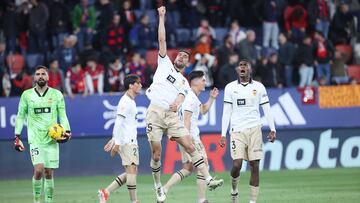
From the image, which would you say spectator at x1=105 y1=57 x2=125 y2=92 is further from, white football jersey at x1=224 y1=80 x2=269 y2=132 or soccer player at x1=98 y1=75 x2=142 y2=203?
white football jersey at x1=224 y1=80 x2=269 y2=132

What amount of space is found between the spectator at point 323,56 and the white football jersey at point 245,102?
44.2 feet

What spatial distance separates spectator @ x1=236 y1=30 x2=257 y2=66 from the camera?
32.1m

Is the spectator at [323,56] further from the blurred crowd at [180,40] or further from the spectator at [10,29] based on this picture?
the spectator at [10,29]

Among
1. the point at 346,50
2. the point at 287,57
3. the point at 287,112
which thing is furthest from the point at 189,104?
the point at 346,50

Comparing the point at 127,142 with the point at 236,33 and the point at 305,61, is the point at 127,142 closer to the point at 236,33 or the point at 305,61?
the point at 305,61

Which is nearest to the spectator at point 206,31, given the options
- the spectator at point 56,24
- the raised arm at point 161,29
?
the spectator at point 56,24

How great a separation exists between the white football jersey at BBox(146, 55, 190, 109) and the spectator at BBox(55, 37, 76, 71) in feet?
41.9

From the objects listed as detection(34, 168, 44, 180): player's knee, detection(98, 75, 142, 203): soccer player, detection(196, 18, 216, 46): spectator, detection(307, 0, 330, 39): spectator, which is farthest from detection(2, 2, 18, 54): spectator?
detection(34, 168, 44, 180): player's knee

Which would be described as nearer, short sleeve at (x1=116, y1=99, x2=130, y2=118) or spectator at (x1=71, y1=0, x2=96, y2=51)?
short sleeve at (x1=116, y1=99, x2=130, y2=118)

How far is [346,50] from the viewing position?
3397 centimetres

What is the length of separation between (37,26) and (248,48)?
21.1 feet

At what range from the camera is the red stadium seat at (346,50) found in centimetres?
3349

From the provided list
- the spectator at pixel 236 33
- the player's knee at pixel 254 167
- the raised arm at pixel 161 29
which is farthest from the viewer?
the spectator at pixel 236 33

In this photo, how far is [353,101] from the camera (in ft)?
97.0
